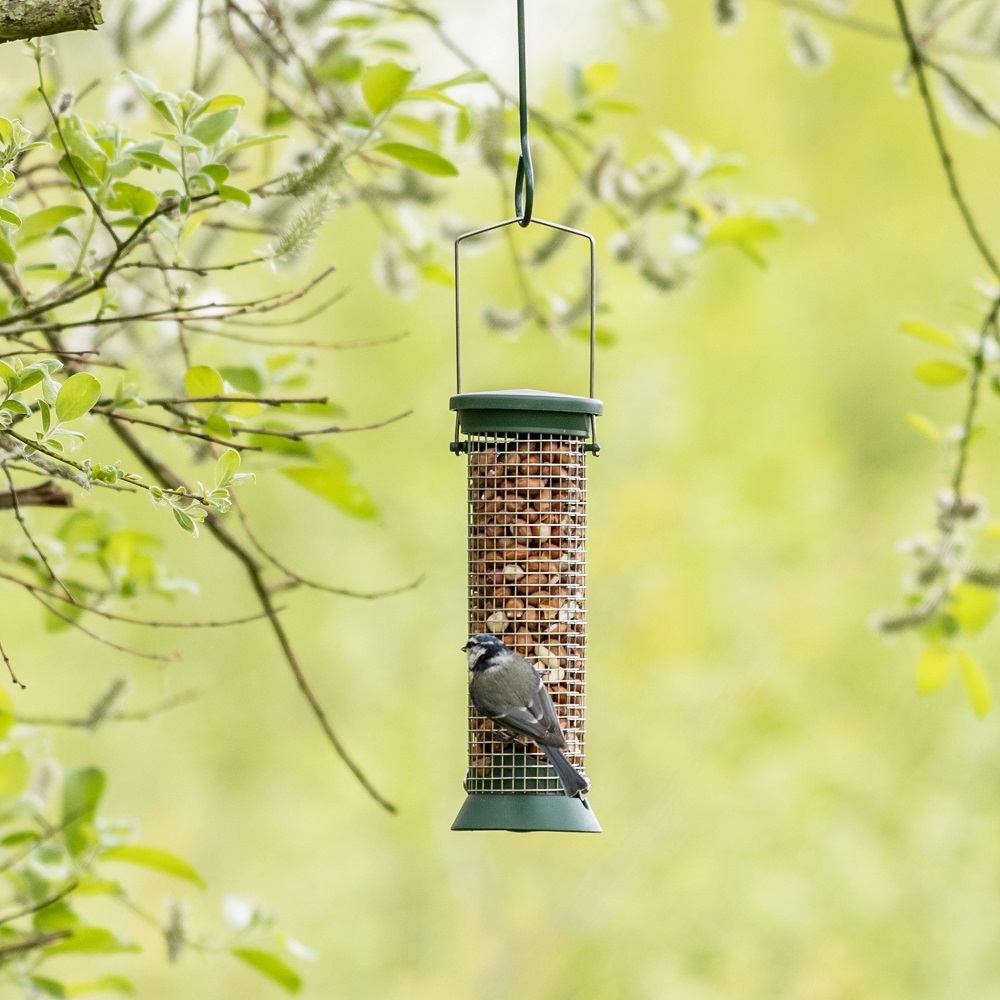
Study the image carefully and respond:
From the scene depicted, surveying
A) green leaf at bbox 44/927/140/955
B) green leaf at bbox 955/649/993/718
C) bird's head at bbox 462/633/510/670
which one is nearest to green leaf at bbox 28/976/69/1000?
green leaf at bbox 44/927/140/955

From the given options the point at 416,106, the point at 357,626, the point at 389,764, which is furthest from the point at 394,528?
the point at 416,106

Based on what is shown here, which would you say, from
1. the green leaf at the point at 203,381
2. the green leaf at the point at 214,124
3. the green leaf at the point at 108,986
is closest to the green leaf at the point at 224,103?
the green leaf at the point at 214,124

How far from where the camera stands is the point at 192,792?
460 inches

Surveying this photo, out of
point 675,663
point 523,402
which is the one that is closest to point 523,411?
point 523,402

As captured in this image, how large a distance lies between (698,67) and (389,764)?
236 inches

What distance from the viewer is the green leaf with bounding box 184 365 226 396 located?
192 cm

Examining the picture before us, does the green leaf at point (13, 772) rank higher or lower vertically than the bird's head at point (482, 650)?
lower

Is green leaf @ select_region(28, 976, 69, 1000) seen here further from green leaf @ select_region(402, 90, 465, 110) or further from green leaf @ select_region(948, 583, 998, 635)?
green leaf @ select_region(948, 583, 998, 635)

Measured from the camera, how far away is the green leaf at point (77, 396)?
1.52 meters

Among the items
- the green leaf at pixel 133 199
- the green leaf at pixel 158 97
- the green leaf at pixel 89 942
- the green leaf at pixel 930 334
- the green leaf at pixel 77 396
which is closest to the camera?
the green leaf at pixel 77 396

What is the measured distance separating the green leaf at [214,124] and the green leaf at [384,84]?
246 millimetres

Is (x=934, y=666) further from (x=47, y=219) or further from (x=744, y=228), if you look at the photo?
(x=47, y=219)

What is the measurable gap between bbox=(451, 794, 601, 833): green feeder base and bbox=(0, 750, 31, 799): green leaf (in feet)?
2.20

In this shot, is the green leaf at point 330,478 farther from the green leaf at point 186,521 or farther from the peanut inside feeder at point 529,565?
the green leaf at point 186,521
